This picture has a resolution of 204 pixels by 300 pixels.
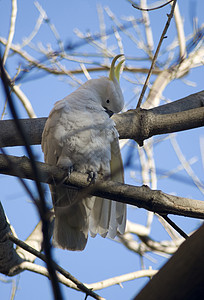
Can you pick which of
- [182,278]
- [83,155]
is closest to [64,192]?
[83,155]

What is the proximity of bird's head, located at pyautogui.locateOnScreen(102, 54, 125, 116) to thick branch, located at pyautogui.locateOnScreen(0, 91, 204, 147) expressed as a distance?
258 mm

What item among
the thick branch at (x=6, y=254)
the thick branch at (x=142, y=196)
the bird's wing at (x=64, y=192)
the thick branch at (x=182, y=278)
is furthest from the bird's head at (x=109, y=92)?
the thick branch at (x=182, y=278)

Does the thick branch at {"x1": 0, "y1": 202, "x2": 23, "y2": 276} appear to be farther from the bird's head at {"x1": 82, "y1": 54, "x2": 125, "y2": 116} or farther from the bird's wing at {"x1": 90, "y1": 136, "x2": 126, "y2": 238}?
the bird's head at {"x1": 82, "y1": 54, "x2": 125, "y2": 116}

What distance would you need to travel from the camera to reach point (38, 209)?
0.80m

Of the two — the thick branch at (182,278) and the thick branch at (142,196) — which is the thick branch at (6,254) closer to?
the thick branch at (142,196)

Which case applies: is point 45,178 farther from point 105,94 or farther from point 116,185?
point 105,94

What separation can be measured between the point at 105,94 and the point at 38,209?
2162mm

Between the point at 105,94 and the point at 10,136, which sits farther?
the point at 105,94

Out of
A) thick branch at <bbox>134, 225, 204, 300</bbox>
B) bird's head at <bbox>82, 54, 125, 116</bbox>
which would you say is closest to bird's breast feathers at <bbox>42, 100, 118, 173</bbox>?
bird's head at <bbox>82, 54, 125, 116</bbox>

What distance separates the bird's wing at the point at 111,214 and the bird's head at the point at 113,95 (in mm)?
354

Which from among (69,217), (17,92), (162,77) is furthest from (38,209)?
(162,77)

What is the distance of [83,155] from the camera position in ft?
8.19

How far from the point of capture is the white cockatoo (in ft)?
8.16

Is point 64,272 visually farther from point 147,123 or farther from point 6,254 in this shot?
point 147,123
